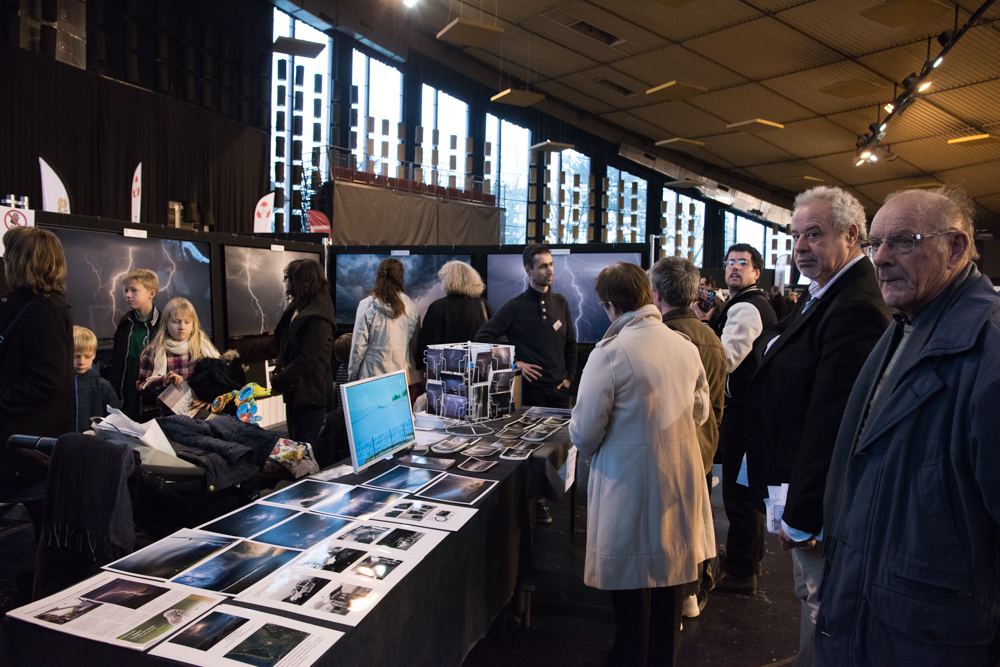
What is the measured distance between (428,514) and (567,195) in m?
15.2

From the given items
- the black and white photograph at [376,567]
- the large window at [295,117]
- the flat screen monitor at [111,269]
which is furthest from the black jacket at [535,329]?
the large window at [295,117]

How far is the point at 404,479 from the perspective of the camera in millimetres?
2076

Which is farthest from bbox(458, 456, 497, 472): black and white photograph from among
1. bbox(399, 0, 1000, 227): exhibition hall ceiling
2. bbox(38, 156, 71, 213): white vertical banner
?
bbox(399, 0, 1000, 227): exhibition hall ceiling

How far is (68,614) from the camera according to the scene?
115 cm

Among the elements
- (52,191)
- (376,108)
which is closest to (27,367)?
(52,191)

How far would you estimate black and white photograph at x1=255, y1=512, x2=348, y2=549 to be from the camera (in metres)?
1.52

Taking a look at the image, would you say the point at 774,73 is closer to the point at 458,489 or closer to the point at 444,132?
the point at 444,132

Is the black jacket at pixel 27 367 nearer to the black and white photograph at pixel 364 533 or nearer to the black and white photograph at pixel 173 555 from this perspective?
the black and white photograph at pixel 173 555

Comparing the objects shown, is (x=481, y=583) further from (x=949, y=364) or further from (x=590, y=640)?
(x=949, y=364)

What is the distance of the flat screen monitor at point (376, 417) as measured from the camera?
2.00 meters

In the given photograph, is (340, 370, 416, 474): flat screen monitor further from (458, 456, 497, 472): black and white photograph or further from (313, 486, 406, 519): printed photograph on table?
(458, 456, 497, 472): black and white photograph

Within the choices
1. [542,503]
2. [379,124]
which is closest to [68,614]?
[542,503]

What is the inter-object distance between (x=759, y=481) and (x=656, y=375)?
0.43 meters

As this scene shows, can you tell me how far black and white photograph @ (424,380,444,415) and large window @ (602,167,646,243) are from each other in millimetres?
14625
